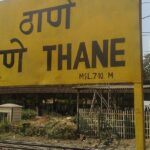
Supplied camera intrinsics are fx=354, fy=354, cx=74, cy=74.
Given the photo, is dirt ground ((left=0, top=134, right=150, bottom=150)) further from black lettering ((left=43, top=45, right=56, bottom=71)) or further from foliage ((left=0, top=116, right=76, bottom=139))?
black lettering ((left=43, top=45, right=56, bottom=71))

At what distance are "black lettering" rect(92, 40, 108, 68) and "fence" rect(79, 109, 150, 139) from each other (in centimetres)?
1690

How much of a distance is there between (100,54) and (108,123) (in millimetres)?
18224

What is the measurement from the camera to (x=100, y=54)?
3.09 meters

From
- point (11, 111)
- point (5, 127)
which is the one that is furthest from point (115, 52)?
point (11, 111)

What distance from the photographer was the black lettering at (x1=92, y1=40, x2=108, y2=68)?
3051mm

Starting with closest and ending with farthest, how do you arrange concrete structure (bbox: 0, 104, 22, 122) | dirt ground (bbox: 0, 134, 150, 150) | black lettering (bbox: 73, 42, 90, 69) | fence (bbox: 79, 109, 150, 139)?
black lettering (bbox: 73, 42, 90, 69) → dirt ground (bbox: 0, 134, 150, 150) → fence (bbox: 79, 109, 150, 139) → concrete structure (bbox: 0, 104, 22, 122)

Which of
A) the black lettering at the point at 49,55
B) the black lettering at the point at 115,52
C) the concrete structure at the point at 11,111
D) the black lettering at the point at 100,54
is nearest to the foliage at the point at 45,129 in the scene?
the concrete structure at the point at 11,111

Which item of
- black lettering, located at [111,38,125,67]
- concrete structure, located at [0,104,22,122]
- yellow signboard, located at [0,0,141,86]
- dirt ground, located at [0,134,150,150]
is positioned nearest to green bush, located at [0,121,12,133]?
dirt ground, located at [0,134,150,150]

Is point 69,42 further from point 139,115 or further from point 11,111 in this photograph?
point 11,111

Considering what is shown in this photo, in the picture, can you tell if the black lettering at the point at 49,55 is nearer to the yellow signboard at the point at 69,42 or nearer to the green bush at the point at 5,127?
the yellow signboard at the point at 69,42

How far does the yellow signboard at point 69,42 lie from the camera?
2.93 m

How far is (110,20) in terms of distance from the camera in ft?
9.98

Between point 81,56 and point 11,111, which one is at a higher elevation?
point 81,56

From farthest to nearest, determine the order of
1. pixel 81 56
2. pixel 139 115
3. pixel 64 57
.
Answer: pixel 64 57, pixel 81 56, pixel 139 115
